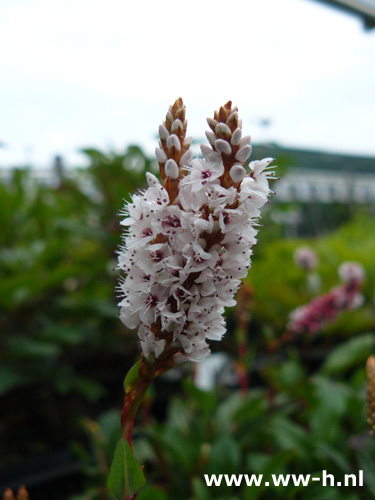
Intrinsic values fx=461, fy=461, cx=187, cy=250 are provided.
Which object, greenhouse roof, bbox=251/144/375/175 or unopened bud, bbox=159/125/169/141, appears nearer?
unopened bud, bbox=159/125/169/141

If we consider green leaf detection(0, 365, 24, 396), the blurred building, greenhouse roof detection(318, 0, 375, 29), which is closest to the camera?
greenhouse roof detection(318, 0, 375, 29)

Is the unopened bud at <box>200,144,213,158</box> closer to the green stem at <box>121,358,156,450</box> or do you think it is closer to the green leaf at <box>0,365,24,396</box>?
the green stem at <box>121,358,156,450</box>

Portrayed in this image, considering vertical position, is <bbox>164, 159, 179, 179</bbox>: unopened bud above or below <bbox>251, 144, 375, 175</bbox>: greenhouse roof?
below

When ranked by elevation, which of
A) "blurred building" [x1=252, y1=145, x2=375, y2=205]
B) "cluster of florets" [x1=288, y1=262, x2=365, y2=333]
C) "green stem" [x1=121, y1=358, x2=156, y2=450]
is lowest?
"cluster of florets" [x1=288, y1=262, x2=365, y2=333]

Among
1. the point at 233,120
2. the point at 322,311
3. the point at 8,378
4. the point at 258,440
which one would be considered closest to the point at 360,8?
the point at 233,120

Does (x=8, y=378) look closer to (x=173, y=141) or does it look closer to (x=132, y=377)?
(x=132, y=377)

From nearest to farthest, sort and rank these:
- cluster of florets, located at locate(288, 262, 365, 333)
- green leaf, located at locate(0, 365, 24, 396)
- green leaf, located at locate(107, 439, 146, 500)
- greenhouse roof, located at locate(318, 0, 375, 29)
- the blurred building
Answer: green leaf, located at locate(107, 439, 146, 500) → greenhouse roof, located at locate(318, 0, 375, 29) → green leaf, located at locate(0, 365, 24, 396) → cluster of florets, located at locate(288, 262, 365, 333) → the blurred building

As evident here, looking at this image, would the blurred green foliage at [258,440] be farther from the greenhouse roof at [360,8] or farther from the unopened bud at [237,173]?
the greenhouse roof at [360,8]

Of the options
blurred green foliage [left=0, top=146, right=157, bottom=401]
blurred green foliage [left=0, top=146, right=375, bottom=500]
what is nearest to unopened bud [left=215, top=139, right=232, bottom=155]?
blurred green foliage [left=0, top=146, right=375, bottom=500]
